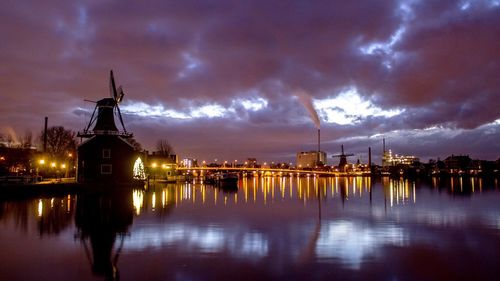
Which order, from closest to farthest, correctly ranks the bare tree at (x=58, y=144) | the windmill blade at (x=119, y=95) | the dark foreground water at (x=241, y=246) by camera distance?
the dark foreground water at (x=241, y=246), the windmill blade at (x=119, y=95), the bare tree at (x=58, y=144)

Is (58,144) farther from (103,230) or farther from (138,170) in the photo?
(103,230)

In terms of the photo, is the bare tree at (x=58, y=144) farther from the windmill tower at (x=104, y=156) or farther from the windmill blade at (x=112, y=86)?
the windmill tower at (x=104, y=156)

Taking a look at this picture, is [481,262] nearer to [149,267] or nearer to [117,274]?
[149,267]

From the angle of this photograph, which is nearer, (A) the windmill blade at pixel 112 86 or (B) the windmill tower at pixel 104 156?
(B) the windmill tower at pixel 104 156

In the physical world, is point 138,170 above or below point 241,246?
above

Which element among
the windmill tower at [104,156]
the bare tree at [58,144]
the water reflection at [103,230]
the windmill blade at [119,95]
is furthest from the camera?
the bare tree at [58,144]

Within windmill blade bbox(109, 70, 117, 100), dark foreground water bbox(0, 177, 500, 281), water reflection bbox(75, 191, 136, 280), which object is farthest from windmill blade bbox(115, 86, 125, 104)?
dark foreground water bbox(0, 177, 500, 281)

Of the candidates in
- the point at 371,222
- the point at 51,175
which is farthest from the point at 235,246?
the point at 51,175

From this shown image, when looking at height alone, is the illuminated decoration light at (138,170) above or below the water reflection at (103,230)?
above

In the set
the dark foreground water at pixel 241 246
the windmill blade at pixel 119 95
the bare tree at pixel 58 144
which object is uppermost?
the windmill blade at pixel 119 95

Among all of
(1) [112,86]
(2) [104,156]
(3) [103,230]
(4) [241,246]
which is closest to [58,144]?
(1) [112,86]

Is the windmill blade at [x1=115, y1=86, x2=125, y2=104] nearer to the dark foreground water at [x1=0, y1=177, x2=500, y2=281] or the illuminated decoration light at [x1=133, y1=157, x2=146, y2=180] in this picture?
the illuminated decoration light at [x1=133, y1=157, x2=146, y2=180]

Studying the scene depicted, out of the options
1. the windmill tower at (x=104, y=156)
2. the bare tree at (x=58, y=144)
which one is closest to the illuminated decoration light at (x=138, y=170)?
the windmill tower at (x=104, y=156)

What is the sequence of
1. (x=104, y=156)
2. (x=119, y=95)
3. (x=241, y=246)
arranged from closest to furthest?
1. (x=241, y=246)
2. (x=104, y=156)
3. (x=119, y=95)
